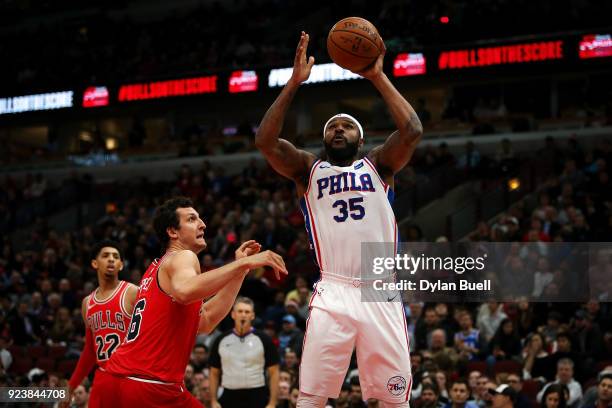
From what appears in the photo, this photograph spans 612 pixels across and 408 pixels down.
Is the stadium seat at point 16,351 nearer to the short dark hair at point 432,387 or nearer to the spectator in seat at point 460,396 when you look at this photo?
the short dark hair at point 432,387

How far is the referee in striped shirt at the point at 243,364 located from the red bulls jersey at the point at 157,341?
14.5ft

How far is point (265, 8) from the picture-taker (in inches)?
1097

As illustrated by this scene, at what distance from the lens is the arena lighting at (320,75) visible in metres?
20.5

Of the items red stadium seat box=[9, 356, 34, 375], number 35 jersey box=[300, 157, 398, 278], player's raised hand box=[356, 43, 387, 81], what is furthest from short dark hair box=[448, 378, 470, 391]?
red stadium seat box=[9, 356, 34, 375]

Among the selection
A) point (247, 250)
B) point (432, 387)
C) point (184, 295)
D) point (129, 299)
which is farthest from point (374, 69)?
point (432, 387)

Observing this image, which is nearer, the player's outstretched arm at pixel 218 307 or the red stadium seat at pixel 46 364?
the player's outstretched arm at pixel 218 307

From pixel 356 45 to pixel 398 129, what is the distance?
0.64m

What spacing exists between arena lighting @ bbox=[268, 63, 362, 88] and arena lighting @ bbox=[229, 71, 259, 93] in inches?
19.1

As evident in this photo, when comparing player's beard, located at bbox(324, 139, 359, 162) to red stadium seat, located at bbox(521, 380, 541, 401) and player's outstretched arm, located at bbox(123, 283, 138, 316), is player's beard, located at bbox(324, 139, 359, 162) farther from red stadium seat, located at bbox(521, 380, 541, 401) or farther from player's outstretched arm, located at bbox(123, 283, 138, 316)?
red stadium seat, located at bbox(521, 380, 541, 401)

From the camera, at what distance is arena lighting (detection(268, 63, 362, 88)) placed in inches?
806

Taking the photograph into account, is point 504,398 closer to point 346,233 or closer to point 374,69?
point 346,233

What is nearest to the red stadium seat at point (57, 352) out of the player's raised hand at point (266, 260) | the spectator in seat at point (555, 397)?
the spectator in seat at point (555, 397)

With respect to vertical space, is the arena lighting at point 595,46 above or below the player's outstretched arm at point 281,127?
above

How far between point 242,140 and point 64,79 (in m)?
5.18
